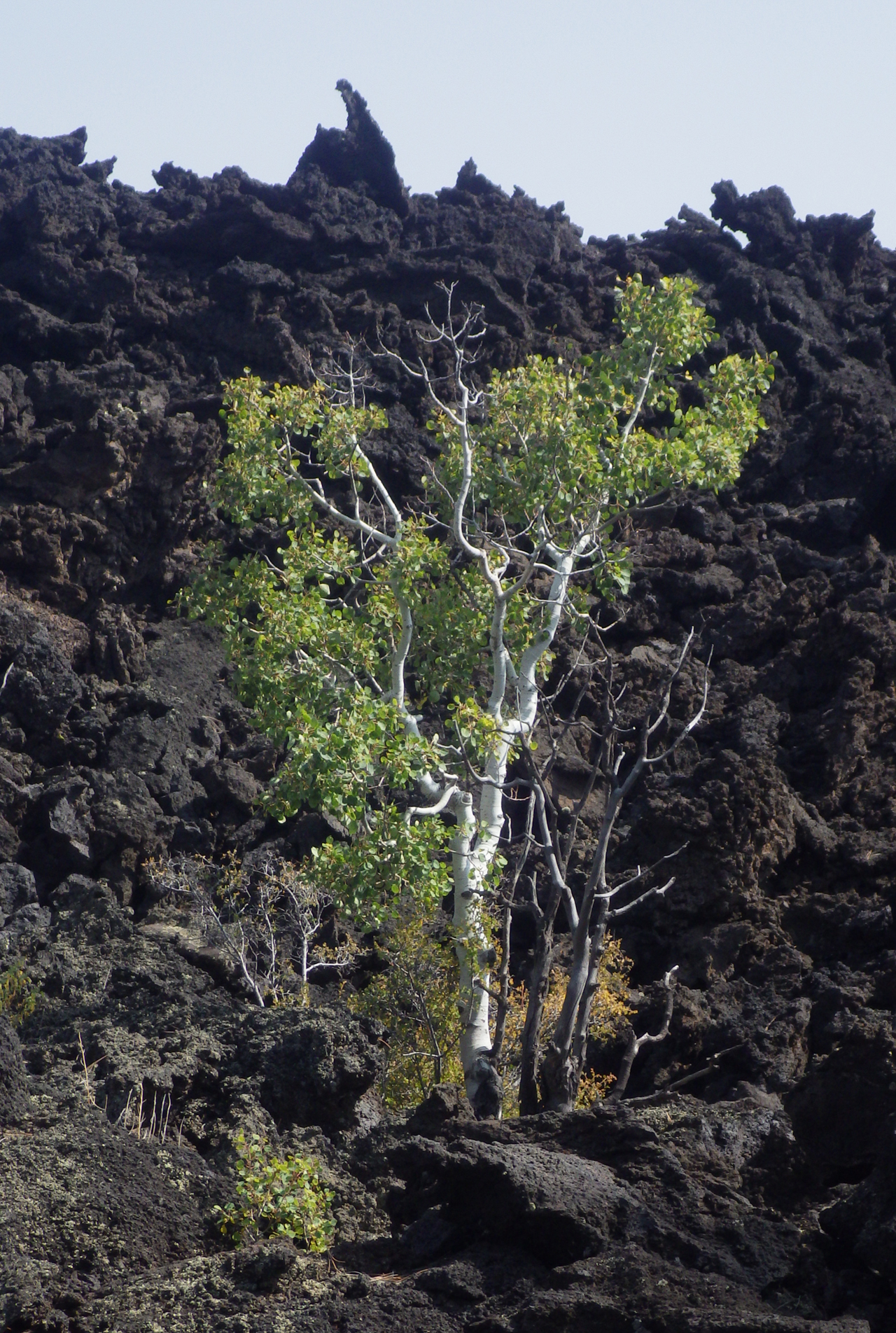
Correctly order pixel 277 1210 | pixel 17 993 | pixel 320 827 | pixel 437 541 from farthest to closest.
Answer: pixel 320 827 → pixel 437 541 → pixel 17 993 → pixel 277 1210

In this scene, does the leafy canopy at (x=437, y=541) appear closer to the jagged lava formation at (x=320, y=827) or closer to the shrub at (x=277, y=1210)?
the jagged lava formation at (x=320, y=827)

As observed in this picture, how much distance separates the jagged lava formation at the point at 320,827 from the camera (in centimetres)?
794

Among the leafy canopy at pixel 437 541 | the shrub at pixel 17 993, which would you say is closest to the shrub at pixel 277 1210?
the leafy canopy at pixel 437 541

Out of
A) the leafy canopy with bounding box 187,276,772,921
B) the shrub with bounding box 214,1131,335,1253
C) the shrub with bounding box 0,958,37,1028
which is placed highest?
the leafy canopy with bounding box 187,276,772,921

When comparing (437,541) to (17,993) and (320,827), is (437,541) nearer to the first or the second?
(320,827)

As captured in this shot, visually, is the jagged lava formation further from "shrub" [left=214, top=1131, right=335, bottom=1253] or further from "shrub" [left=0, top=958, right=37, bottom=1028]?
"shrub" [left=0, top=958, right=37, bottom=1028]

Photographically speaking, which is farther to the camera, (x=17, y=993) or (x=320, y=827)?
(x=320, y=827)

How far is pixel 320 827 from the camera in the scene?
22.1 meters

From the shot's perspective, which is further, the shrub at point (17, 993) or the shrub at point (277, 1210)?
the shrub at point (17, 993)

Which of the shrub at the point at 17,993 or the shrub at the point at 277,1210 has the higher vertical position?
the shrub at the point at 17,993

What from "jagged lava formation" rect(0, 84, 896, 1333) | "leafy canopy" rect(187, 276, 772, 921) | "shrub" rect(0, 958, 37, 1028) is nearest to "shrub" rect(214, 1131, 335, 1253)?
"jagged lava formation" rect(0, 84, 896, 1333)

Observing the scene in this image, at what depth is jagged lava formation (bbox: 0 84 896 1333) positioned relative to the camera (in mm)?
7938

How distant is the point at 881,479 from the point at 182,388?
57.0ft

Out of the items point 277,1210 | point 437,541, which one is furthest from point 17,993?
point 437,541
